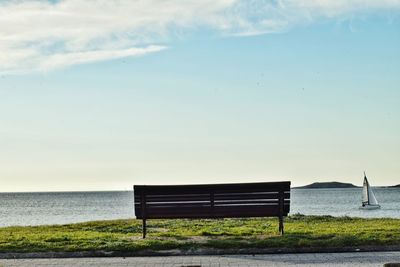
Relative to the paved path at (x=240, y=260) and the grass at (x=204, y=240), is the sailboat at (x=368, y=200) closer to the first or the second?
the grass at (x=204, y=240)

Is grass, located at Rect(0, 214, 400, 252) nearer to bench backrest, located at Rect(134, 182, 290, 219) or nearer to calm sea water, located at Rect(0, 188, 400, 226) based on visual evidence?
bench backrest, located at Rect(134, 182, 290, 219)

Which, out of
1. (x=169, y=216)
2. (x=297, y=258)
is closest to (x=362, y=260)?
(x=297, y=258)

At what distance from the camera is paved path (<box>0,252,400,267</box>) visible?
10547 mm

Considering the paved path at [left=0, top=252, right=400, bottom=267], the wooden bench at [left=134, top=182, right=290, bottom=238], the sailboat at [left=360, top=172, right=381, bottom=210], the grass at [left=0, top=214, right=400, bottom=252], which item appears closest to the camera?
the paved path at [left=0, top=252, right=400, bottom=267]

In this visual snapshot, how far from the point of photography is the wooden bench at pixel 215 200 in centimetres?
1405

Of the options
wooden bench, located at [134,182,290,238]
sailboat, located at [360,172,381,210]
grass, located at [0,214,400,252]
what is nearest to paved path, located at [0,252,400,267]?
grass, located at [0,214,400,252]

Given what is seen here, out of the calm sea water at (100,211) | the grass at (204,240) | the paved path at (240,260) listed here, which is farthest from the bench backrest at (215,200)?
the calm sea water at (100,211)

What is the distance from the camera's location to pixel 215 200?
14.1 m

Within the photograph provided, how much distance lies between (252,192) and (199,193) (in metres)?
1.00

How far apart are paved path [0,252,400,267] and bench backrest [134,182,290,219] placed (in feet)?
8.73

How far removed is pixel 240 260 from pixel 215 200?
10.7 ft

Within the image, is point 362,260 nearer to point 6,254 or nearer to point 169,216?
point 169,216

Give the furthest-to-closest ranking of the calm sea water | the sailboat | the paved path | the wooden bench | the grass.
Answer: the sailboat < the calm sea water < the wooden bench < the grass < the paved path

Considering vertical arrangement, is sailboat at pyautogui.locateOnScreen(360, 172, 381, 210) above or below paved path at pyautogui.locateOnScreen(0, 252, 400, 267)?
above
